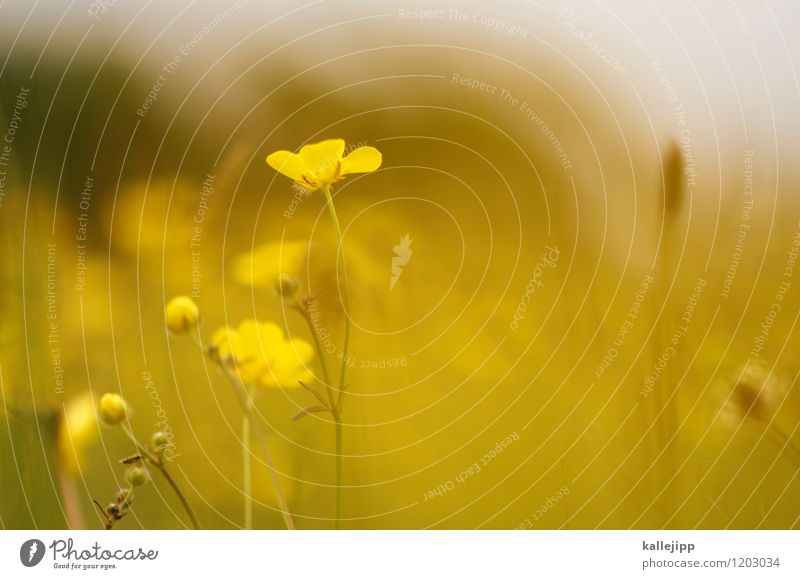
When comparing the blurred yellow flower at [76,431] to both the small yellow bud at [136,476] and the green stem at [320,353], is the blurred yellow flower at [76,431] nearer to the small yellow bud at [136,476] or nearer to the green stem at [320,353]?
the small yellow bud at [136,476]

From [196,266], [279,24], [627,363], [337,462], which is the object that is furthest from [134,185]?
[627,363]

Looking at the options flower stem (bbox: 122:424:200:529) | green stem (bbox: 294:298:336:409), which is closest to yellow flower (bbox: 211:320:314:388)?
green stem (bbox: 294:298:336:409)

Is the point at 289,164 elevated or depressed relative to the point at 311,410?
elevated

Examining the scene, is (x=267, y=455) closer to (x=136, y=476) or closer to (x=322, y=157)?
(x=136, y=476)

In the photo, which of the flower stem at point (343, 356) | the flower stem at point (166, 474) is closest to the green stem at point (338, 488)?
the flower stem at point (343, 356)

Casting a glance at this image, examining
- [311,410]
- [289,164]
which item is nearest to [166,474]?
[311,410]

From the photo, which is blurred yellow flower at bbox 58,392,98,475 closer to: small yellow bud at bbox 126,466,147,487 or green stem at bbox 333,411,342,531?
small yellow bud at bbox 126,466,147,487
